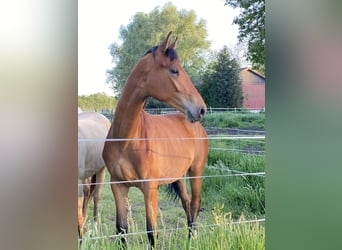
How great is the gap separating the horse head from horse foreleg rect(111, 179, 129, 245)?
0.48 metres

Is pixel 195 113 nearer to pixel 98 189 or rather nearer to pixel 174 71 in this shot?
pixel 174 71

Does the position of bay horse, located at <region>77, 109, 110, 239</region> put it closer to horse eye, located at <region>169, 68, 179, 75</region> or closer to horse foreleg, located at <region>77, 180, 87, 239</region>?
horse foreleg, located at <region>77, 180, 87, 239</region>

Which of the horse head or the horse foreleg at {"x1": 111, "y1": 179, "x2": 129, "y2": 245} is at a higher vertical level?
the horse head

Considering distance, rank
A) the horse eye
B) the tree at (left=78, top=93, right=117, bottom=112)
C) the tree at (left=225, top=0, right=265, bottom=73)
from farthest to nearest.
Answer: the tree at (left=225, top=0, right=265, bottom=73) < the horse eye < the tree at (left=78, top=93, right=117, bottom=112)

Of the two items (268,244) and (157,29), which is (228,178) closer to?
(268,244)

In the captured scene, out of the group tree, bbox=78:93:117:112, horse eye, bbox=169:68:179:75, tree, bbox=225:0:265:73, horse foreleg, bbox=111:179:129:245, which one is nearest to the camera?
tree, bbox=78:93:117:112

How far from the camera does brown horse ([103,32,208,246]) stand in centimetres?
202

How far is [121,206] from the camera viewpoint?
79.3 inches

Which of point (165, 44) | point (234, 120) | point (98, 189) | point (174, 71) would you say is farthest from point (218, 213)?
point (165, 44)

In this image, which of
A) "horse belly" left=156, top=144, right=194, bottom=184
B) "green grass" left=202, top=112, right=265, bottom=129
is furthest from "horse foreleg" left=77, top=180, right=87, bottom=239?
"green grass" left=202, top=112, right=265, bottom=129

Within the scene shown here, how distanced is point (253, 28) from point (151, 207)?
1.07 metres
